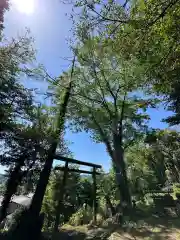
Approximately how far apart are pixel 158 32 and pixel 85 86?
37.0ft

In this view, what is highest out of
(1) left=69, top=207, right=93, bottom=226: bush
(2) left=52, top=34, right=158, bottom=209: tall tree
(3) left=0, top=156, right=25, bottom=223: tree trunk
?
(2) left=52, top=34, right=158, bottom=209: tall tree

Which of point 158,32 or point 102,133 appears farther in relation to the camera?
point 102,133

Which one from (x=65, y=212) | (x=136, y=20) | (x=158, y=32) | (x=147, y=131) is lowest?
(x=65, y=212)

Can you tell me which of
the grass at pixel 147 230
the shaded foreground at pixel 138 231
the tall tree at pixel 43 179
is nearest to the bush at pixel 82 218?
the shaded foreground at pixel 138 231

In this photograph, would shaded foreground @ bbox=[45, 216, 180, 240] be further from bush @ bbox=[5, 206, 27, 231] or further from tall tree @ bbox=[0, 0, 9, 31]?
tall tree @ bbox=[0, 0, 9, 31]

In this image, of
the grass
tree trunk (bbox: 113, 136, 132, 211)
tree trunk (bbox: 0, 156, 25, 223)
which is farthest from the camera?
tree trunk (bbox: 113, 136, 132, 211)

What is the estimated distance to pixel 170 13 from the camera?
3.85 metres

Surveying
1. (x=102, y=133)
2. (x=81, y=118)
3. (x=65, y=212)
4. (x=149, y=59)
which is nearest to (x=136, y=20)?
(x=149, y=59)

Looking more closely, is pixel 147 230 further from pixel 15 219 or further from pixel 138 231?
pixel 15 219

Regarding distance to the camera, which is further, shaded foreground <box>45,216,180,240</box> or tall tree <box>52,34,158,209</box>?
tall tree <box>52,34,158,209</box>

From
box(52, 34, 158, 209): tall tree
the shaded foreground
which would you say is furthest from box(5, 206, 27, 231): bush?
box(52, 34, 158, 209): tall tree

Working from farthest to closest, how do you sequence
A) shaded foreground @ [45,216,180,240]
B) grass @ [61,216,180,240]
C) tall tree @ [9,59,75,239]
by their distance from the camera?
tall tree @ [9,59,75,239] < shaded foreground @ [45,216,180,240] < grass @ [61,216,180,240]

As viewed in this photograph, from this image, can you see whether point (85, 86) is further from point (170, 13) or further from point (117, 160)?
point (170, 13)

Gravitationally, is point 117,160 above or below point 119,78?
below
